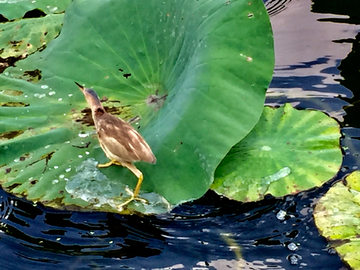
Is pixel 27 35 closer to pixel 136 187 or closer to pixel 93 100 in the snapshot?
pixel 93 100

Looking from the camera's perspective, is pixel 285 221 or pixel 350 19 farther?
pixel 350 19

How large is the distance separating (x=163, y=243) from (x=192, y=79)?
0.82 m

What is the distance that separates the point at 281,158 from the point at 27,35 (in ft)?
7.05

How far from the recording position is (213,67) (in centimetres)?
240

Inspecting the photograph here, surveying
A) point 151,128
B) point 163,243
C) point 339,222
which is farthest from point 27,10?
point 339,222

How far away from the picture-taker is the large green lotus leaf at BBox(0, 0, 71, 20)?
3.79 m

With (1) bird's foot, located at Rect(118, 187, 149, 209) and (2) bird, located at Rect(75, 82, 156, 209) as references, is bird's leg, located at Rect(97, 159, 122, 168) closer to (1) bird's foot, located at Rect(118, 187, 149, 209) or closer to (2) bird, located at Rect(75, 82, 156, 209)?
(2) bird, located at Rect(75, 82, 156, 209)

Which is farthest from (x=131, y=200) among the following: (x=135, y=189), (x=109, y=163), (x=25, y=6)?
(x=25, y=6)

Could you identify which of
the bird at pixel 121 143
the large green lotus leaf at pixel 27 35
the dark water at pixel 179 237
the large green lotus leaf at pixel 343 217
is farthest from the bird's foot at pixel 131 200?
the large green lotus leaf at pixel 27 35

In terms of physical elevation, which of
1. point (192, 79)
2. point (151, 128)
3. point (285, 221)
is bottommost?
point (285, 221)

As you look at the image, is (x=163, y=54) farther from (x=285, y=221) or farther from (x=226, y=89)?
(x=285, y=221)

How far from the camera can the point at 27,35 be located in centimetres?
359

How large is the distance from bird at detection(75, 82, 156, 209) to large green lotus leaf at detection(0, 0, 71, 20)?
5.64 feet

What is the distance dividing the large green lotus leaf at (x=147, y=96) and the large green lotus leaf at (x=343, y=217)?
535 mm
